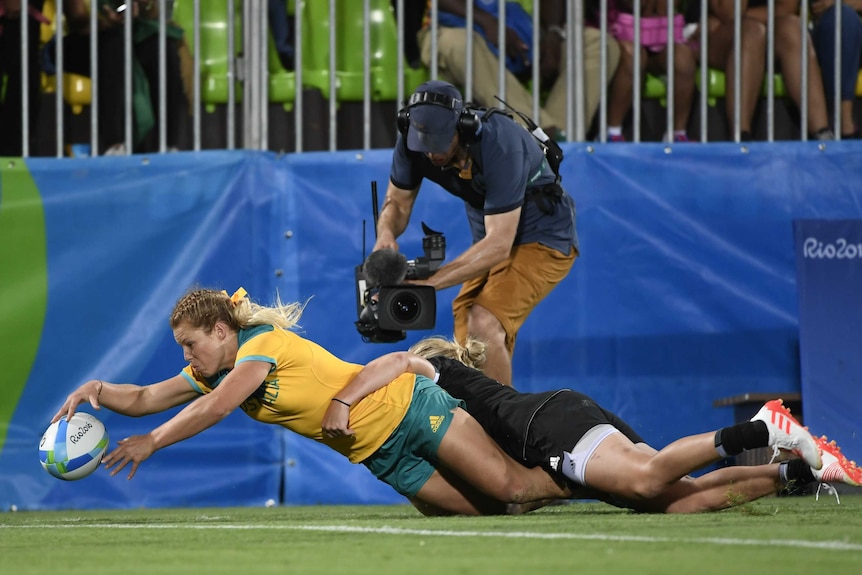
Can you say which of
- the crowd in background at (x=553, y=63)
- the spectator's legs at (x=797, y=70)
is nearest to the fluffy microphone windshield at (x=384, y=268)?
the crowd in background at (x=553, y=63)

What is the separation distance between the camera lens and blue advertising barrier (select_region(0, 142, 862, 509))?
72.2 inches

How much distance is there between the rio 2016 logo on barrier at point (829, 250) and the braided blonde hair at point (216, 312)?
331cm

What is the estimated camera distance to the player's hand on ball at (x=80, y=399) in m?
4.99

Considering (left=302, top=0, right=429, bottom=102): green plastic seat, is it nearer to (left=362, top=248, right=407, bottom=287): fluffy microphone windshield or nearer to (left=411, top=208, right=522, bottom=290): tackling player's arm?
(left=411, top=208, right=522, bottom=290): tackling player's arm

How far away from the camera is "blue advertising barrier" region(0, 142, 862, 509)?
749 cm

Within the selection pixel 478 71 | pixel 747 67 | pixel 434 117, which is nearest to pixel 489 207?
pixel 434 117

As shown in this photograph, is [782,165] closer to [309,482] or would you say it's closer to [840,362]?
[840,362]

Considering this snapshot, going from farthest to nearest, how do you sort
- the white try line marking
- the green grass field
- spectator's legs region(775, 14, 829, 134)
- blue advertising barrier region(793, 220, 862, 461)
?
spectator's legs region(775, 14, 829, 134) < blue advertising barrier region(793, 220, 862, 461) < the white try line marking < the green grass field

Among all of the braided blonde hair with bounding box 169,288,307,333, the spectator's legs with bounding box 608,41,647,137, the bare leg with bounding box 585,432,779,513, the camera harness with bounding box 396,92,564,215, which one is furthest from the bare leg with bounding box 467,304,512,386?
the spectator's legs with bounding box 608,41,647,137

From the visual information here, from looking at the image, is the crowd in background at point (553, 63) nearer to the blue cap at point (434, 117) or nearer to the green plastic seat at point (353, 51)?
the green plastic seat at point (353, 51)

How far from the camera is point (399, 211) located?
670 cm

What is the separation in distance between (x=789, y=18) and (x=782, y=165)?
0.96 meters

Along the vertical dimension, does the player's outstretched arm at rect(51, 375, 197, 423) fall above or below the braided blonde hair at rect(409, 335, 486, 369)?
below

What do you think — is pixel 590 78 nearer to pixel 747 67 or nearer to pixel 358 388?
pixel 747 67
